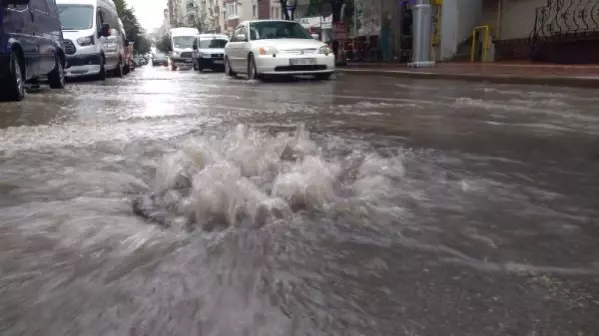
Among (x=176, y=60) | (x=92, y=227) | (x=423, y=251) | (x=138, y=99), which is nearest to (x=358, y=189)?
(x=423, y=251)

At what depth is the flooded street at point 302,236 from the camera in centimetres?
171

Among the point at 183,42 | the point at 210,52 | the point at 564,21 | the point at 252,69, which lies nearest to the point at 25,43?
the point at 252,69

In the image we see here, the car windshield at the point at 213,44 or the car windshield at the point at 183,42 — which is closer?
the car windshield at the point at 213,44

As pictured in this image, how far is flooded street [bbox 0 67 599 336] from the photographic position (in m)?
1.71

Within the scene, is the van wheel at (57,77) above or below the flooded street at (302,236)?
above

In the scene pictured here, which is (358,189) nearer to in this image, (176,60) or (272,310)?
(272,310)

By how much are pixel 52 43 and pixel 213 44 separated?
52.6ft

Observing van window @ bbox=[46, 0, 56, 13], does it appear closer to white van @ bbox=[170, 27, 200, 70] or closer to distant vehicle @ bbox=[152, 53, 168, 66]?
white van @ bbox=[170, 27, 200, 70]

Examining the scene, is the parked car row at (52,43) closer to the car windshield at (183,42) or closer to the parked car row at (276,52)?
the parked car row at (276,52)

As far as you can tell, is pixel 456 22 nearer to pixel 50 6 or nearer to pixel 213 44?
pixel 213 44

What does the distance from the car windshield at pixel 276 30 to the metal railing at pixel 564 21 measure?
265 inches

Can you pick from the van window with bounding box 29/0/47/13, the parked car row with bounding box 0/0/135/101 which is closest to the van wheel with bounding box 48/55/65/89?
the parked car row with bounding box 0/0/135/101

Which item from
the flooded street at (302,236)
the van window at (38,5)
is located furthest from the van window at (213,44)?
the flooded street at (302,236)

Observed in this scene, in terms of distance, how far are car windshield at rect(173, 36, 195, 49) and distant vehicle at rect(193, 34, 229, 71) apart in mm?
8367
